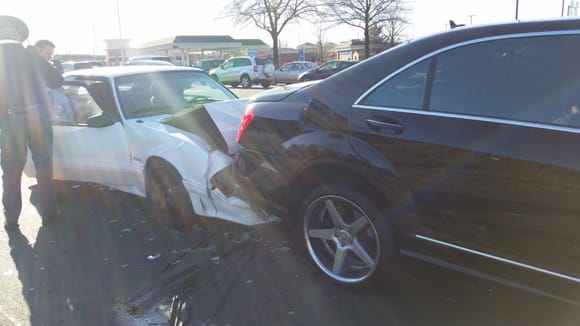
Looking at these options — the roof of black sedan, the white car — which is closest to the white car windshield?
the white car

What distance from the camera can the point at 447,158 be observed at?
244 cm

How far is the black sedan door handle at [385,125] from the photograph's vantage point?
8.54 ft

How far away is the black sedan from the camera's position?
2.19m

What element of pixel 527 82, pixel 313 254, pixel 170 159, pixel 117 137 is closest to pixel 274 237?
pixel 313 254

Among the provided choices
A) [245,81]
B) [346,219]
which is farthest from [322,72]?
[346,219]

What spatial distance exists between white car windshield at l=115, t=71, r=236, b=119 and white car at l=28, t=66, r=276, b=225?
1 centimetres

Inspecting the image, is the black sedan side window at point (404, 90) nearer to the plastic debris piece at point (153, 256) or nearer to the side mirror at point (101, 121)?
the plastic debris piece at point (153, 256)

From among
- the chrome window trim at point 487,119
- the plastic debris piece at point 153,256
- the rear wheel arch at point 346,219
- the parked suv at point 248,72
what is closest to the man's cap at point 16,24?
the plastic debris piece at point 153,256

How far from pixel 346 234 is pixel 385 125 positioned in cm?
83

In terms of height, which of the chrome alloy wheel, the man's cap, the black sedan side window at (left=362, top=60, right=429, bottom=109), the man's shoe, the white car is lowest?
the man's shoe

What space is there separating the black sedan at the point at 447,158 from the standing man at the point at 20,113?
2.57 meters

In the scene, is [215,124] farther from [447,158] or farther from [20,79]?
[447,158]

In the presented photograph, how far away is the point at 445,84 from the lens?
101 inches

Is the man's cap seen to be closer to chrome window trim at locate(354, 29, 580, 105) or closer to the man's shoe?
the man's shoe
